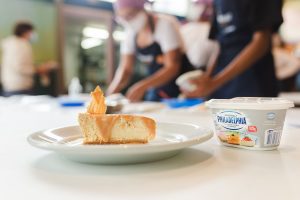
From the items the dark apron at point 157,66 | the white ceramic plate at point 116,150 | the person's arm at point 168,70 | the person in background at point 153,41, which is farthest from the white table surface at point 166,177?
the dark apron at point 157,66

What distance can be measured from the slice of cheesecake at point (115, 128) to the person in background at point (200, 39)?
7.08ft

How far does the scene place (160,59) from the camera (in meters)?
2.40

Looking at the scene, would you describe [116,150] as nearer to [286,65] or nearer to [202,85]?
[202,85]

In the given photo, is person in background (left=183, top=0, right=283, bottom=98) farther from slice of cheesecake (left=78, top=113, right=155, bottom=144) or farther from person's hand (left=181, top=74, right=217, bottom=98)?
slice of cheesecake (left=78, top=113, right=155, bottom=144)

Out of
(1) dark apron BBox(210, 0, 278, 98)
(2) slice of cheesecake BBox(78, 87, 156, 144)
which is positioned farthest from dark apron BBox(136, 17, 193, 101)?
(2) slice of cheesecake BBox(78, 87, 156, 144)

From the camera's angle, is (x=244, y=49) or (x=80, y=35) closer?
(x=244, y=49)

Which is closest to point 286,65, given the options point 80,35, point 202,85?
point 202,85

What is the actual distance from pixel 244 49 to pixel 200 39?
118cm

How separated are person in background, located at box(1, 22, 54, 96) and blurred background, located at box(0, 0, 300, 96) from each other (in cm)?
10

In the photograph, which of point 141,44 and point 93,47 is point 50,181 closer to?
point 141,44

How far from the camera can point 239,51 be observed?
1.76 meters

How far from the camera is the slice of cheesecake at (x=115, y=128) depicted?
45 centimetres

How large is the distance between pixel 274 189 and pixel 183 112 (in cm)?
85

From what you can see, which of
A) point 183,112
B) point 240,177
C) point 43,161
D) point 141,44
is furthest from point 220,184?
point 141,44
